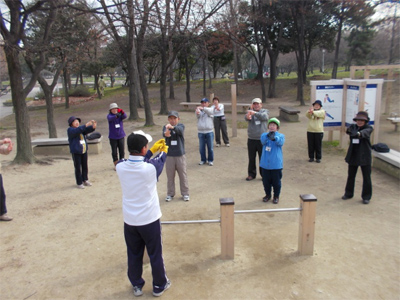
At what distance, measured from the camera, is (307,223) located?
412cm

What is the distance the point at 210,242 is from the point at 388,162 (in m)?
5.32

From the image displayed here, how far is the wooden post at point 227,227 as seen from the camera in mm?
4070

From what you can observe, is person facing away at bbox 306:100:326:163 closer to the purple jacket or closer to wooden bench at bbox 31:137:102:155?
the purple jacket

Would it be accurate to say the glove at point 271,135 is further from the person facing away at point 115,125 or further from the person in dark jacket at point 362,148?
the person facing away at point 115,125

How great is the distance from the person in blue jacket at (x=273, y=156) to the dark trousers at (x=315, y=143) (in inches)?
123

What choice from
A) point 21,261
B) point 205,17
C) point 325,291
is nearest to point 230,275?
point 325,291

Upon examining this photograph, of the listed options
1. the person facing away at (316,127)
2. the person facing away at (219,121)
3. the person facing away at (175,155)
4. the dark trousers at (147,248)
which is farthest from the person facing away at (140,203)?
the person facing away at (219,121)

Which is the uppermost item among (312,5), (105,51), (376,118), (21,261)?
(312,5)

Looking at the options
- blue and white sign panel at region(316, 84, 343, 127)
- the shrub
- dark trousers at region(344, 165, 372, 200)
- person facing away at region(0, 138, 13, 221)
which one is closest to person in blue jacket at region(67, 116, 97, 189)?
person facing away at region(0, 138, 13, 221)

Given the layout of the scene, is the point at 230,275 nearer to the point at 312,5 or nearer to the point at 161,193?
the point at 161,193

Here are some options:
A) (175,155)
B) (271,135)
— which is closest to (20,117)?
(175,155)

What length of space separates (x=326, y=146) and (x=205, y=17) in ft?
26.4

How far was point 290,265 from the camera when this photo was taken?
160 inches

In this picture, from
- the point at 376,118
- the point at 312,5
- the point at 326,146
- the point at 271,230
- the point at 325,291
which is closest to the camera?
the point at 325,291
